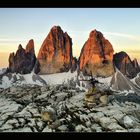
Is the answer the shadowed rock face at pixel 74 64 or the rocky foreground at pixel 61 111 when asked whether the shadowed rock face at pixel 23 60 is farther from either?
the shadowed rock face at pixel 74 64

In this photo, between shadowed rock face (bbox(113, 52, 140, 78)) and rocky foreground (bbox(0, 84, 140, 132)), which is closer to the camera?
rocky foreground (bbox(0, 84, 140, 132))

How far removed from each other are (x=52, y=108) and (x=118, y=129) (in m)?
0.75

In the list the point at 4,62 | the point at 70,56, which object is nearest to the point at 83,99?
the point at 70,56

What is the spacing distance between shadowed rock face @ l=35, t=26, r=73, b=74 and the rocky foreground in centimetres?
→ 21

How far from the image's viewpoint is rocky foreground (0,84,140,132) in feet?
15.3

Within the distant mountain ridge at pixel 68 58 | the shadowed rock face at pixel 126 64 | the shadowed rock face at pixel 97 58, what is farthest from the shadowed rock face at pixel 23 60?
the shadowed rock face at pixel 126 64

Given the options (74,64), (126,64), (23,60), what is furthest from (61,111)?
(126,64)

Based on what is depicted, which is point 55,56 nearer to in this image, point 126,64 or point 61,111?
point 61,111

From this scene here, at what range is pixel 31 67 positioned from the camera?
15.8 feet

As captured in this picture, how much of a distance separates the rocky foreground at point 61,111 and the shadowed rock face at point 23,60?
200 millimetres

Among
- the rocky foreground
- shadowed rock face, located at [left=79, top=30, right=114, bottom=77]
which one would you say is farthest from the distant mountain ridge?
Result: the rocky foreground

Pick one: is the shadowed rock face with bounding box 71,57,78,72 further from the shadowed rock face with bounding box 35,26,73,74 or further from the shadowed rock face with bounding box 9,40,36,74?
the shadowed rock face with bounding box 9,40,36,74

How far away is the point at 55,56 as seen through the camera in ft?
15.9
